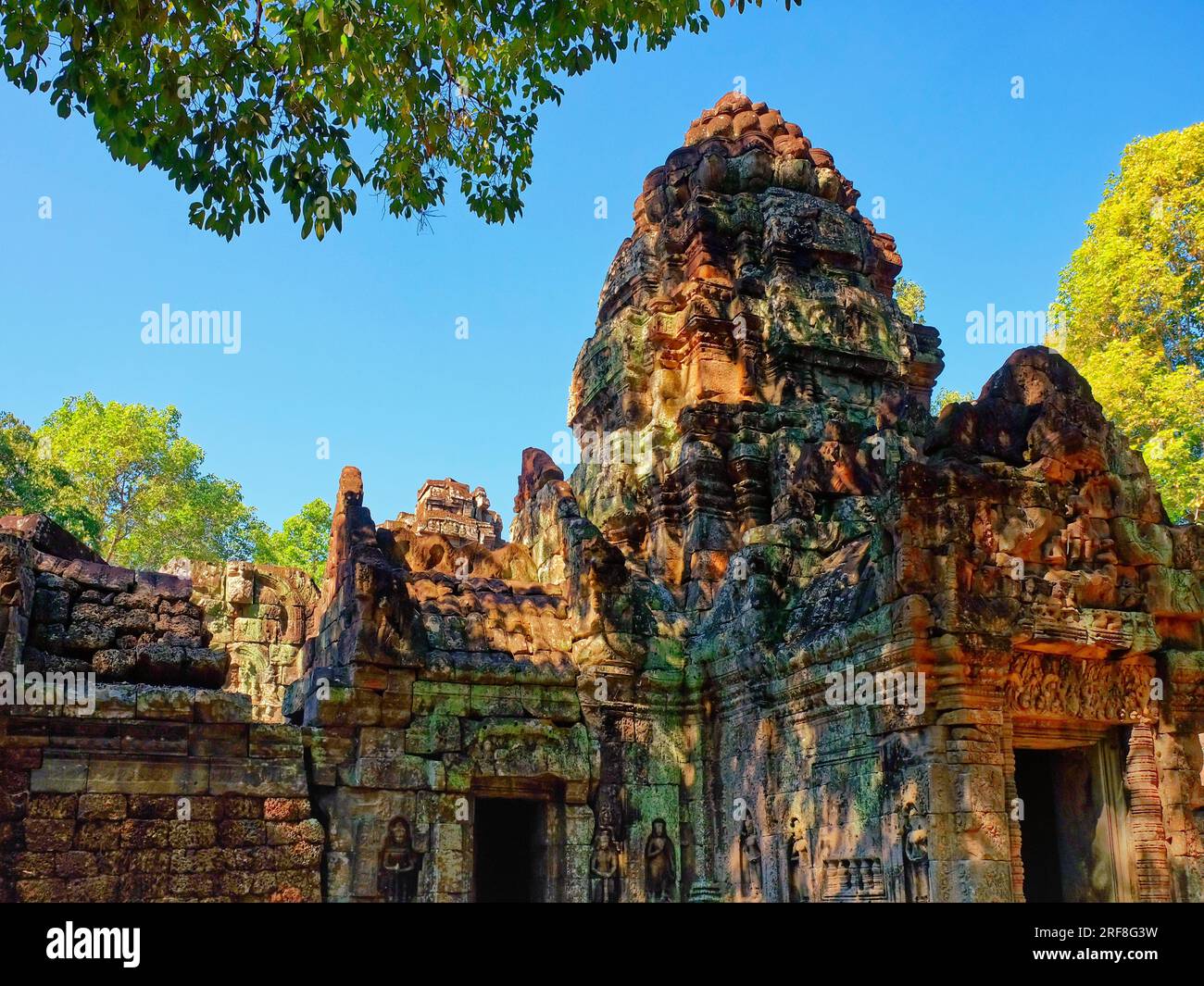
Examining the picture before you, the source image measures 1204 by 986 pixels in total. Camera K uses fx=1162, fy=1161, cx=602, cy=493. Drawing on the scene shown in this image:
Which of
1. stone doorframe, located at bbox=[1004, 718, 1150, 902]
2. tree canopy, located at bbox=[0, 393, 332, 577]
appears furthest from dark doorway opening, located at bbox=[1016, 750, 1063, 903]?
tree canopy, located at bbox=[0, 393, 332, 577]

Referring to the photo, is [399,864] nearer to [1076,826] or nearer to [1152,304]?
[1076,826]

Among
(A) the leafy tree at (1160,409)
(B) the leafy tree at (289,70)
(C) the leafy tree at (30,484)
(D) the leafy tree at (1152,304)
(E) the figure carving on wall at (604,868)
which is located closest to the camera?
(B) the leafy tree at (289,70)

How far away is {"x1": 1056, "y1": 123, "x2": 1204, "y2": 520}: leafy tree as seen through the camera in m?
20.7

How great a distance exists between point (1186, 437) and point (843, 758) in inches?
559

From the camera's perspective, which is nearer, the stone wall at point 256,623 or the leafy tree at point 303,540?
the stone wall at point 256,623

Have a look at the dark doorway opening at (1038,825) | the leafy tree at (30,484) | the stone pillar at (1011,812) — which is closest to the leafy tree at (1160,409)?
the dark doorway opening at (1038,825)

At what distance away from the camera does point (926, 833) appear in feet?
27.0

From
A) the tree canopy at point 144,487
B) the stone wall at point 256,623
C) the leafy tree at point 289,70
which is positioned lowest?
the stone wall at point 256,623

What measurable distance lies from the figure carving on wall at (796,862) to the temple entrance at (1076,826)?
1705 mm

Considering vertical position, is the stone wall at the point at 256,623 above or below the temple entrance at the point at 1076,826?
above

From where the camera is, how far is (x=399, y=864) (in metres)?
9.77

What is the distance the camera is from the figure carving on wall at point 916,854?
8.23 metres

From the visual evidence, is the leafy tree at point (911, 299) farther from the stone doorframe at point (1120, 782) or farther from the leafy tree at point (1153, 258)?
the stone doorframe at point (1120, 782)

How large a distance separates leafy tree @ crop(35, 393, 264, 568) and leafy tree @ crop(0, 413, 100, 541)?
9.94ft
